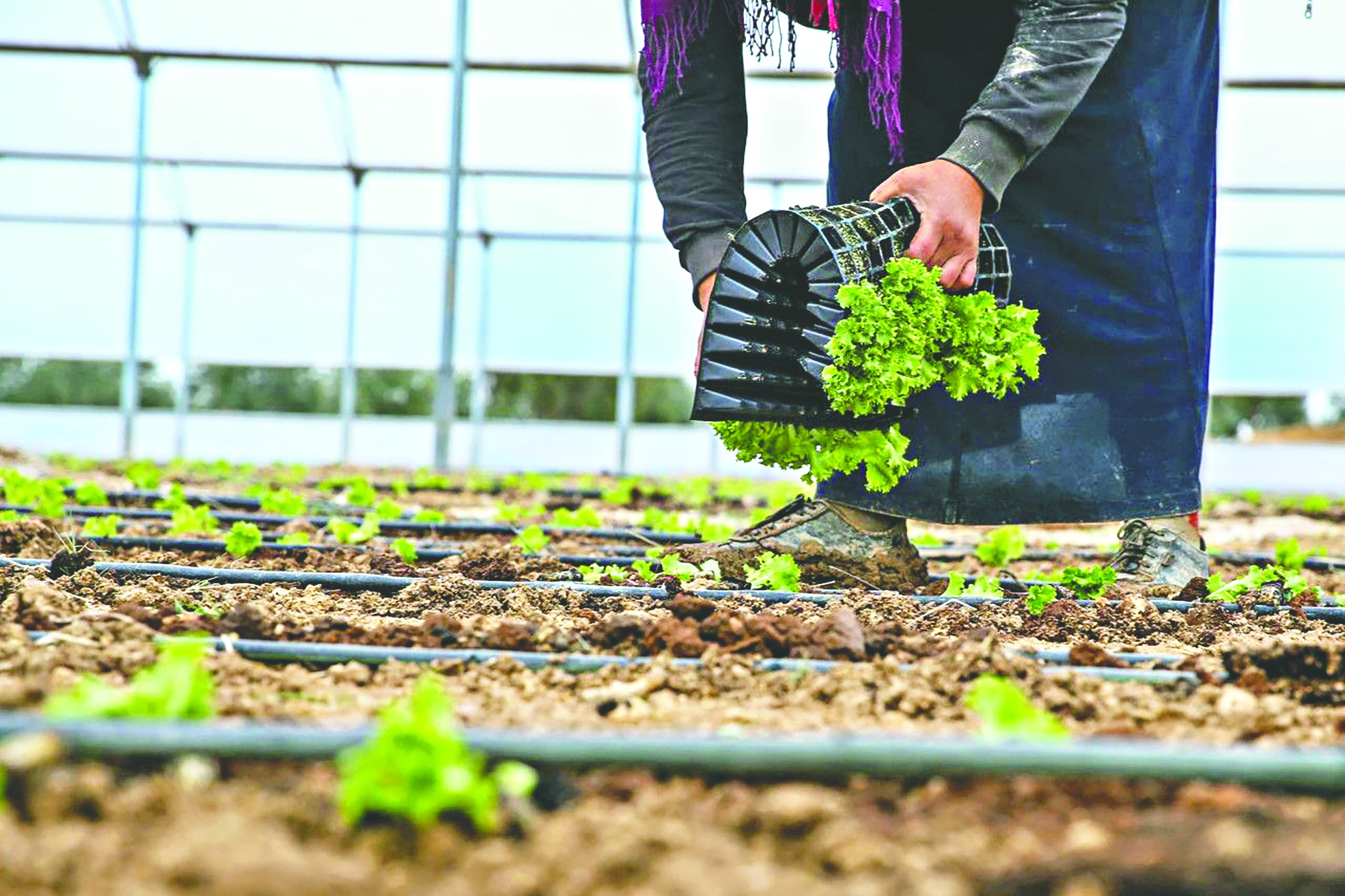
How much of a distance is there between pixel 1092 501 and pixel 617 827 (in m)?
2.13

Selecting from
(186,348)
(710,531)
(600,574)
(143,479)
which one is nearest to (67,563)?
(600,574)

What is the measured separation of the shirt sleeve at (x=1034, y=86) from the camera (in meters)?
2.25

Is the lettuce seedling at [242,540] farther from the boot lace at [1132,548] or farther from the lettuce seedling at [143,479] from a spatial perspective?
the lettuce seedling at [143,479]

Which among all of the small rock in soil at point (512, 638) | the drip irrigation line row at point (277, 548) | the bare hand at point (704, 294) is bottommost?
the drip irrigation line row at point (277, 548)

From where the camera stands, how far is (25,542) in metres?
2.70

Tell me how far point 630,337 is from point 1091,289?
27.3 ft

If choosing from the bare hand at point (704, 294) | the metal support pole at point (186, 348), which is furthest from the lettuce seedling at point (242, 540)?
the metal support pole at point (186, 348)

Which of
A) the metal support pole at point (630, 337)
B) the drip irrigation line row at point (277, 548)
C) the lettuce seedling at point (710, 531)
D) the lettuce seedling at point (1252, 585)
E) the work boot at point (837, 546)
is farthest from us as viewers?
the metal support pole at point (630, 337)

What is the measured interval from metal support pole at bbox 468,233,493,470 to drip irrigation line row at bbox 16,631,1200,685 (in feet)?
34.3

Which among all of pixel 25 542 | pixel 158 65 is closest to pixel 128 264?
pixel 158 65

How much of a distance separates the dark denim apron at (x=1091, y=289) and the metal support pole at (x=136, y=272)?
986 cm

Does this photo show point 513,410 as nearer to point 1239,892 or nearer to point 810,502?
point 810,502

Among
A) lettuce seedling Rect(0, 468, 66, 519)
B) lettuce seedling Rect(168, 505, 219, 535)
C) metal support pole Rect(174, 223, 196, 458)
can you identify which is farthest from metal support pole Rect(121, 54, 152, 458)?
lettuce seedling Rect(168, 505, 219, 535)

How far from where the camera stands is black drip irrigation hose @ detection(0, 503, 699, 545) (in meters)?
3.72
